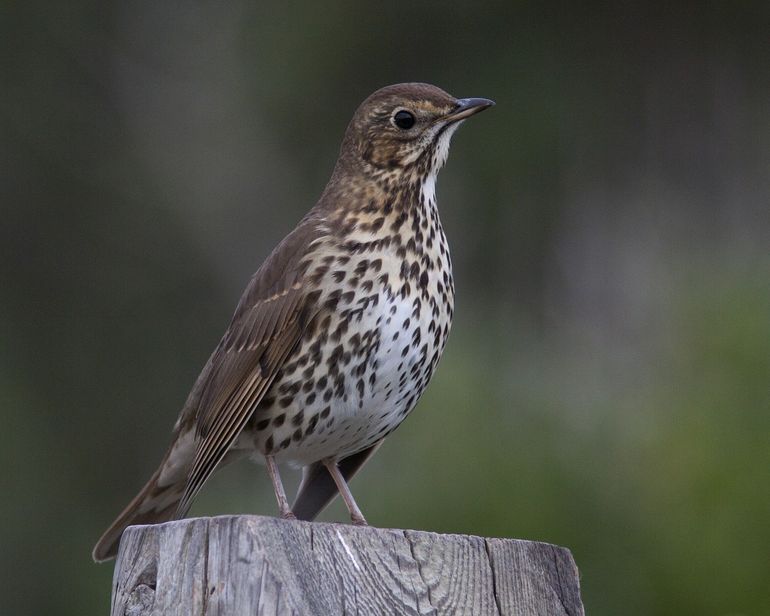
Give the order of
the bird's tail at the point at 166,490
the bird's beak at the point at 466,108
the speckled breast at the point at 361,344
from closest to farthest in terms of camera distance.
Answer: the speckled breast at the point at 361,344
the bird's beak at the point at 466,108
the bird's tail at the point at 166,490

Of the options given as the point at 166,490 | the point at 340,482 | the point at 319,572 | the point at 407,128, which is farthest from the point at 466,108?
the point at 319,572

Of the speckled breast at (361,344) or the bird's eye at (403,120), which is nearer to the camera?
the speckled breast at (361,344)

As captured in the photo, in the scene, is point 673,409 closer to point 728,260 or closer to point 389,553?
point 728,260

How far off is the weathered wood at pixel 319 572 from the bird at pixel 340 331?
3.76 ft

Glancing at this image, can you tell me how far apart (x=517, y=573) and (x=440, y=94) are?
187cm

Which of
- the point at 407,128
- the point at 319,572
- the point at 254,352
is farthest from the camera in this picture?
the point at 407,128

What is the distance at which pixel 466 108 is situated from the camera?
4.43 m

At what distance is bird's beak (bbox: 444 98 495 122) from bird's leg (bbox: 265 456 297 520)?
3.74 feet

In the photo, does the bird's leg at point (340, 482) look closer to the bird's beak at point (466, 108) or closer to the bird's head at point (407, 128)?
the bird's head at point (407, 128)

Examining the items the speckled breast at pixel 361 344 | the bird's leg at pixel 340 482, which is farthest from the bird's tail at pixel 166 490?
the bird's leg at pixel 340 482

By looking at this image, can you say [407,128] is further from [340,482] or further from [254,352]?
[340,482]

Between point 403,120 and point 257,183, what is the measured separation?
5574 mm

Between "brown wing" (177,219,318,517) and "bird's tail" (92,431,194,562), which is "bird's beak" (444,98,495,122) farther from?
"bird's tail" (92,431,194,562)

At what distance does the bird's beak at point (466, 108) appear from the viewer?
441 cm
